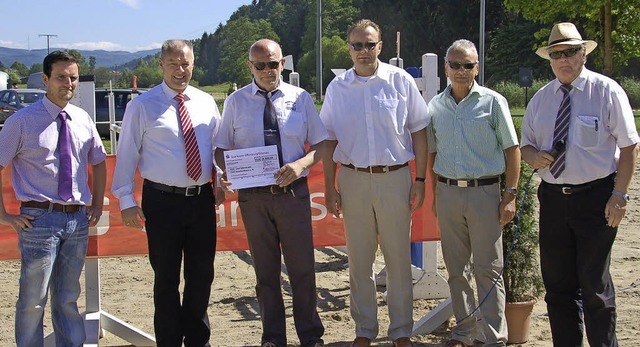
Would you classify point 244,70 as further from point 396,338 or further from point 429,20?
point 396,338

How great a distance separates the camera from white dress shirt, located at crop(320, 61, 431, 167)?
5.16 meters

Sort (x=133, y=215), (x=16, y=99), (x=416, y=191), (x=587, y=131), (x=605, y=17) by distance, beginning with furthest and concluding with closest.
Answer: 1. (x=16, y=99)
2. (x=605, y=17)
3. (x=416, y=191)
4. (x=133, y=215)
5. (x=587, y=131)

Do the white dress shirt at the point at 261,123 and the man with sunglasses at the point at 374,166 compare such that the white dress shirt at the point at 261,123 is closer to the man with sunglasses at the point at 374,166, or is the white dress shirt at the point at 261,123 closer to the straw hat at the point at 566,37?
the man with sunglasses at the point at 374,166

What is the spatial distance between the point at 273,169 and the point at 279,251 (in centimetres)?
62

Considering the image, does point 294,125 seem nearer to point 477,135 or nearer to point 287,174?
point 287,174

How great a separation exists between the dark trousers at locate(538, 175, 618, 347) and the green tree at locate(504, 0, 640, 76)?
543 inches

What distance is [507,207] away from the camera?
5148mm

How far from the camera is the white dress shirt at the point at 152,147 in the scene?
16.2 ft

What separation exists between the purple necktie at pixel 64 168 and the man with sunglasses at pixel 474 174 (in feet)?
7.64

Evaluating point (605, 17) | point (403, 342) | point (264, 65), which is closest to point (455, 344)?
point (403, 342)

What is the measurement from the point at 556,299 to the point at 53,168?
313 cm

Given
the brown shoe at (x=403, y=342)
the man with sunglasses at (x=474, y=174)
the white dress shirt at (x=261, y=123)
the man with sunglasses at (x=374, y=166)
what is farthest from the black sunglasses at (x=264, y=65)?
the brown shoe at (x=403, y=342)

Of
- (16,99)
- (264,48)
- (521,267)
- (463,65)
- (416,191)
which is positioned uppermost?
(16,99)

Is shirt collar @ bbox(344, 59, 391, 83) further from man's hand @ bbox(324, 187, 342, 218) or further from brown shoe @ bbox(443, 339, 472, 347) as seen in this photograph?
brown shoe @ bbox(443, 339, 472, 347)
